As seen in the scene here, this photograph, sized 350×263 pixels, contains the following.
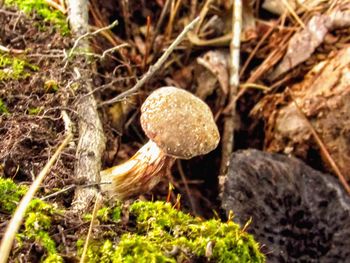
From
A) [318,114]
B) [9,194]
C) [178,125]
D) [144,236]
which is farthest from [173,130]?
[318,114]

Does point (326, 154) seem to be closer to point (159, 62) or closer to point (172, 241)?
point (159, 62)

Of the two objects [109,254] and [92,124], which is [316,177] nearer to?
[92,124]

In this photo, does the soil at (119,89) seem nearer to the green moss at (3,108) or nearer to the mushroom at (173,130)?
the green moss at (3,108)

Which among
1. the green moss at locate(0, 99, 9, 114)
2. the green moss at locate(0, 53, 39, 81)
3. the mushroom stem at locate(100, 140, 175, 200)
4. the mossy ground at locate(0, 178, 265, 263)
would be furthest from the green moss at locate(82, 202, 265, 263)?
the green moss at locate(0, 53, 39, 81)

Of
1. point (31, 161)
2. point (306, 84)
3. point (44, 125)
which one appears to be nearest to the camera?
point (31, 161)

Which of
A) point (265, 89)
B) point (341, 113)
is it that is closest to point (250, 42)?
point (265, 89)

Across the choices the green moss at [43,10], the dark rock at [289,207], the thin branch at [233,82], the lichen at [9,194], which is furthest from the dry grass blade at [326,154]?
the lichen at [9,194]

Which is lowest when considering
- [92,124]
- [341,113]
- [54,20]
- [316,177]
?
[316,177]

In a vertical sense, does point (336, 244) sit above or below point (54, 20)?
below
